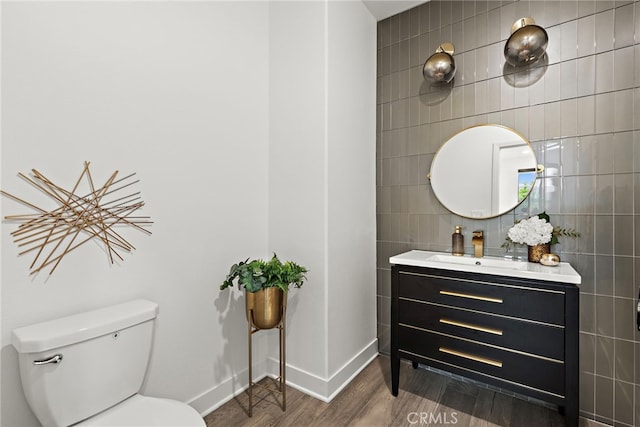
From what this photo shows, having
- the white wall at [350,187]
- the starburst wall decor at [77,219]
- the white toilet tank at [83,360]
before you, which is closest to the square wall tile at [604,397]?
the white wall at [350,187]

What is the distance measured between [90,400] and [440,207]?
213 centimetres

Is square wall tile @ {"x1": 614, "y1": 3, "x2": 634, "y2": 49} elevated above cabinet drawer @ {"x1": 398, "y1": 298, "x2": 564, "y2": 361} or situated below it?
above

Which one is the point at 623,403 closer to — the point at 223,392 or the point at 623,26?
the point at 623,26

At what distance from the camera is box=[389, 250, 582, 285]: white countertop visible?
4.86 ft

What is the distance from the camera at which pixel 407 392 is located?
6.59ft

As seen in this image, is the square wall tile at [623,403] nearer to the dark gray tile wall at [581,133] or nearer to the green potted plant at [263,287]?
the dark gray tile wall at [581,133]

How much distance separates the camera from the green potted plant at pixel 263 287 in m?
1.70

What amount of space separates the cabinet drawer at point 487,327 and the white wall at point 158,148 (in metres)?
1.07

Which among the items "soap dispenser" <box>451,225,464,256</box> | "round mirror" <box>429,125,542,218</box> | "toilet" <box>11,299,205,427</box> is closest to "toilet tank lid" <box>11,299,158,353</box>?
"toilet" <box>11,299,205,427</box>

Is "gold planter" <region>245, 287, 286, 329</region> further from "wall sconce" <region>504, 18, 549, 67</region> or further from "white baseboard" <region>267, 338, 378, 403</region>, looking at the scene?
"wall sconce" <region>504, 18, 549, 67</region>

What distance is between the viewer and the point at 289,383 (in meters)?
2.10

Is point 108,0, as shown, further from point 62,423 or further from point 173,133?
point 62,423

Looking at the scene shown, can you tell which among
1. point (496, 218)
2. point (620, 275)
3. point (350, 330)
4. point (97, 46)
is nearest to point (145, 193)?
point (97, 46)

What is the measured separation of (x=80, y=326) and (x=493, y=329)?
72.6 inches
